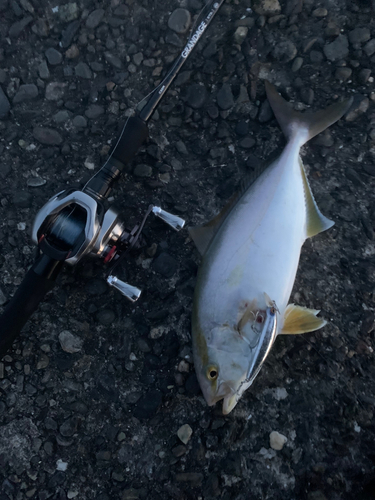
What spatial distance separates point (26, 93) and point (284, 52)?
7.49 feet

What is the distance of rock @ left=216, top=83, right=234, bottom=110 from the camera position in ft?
10.2

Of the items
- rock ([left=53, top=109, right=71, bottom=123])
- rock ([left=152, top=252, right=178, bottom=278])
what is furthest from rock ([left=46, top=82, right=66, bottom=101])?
rock ([left=152, top=252, right=178, bottom=278])

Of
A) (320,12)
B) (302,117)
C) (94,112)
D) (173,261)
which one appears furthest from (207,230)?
(320,12)

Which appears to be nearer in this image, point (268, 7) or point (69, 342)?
point (69, 342)

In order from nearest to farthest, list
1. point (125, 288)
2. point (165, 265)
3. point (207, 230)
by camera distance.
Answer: point (125, 288) → point (207, 230) → point (165, 265)

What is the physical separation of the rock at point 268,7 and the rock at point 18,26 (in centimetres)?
203

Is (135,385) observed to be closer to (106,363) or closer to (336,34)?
(106,363)

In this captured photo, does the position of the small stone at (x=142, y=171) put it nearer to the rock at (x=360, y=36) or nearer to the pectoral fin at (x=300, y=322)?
the pectoral fin at (x=300, y=322)

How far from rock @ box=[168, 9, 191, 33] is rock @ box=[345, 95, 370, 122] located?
1.60 meters

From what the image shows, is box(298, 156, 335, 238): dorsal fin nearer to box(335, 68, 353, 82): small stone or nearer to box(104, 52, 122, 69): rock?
box(335, 68, 353, 82): small stone

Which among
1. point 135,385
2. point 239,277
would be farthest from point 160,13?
point 135,385

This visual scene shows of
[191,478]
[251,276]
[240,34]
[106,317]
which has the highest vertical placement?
[240,34]

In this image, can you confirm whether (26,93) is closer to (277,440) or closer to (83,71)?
(83,71)

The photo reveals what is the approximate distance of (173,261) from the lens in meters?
2.79
